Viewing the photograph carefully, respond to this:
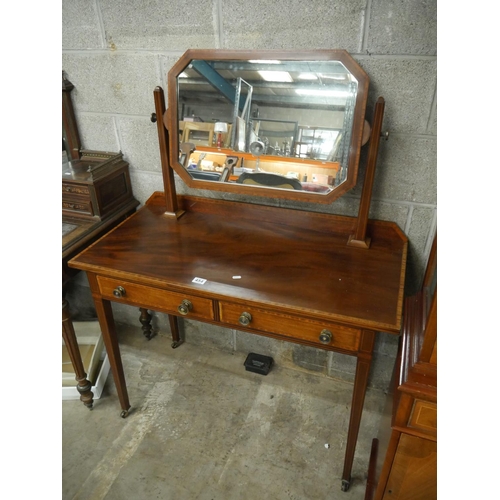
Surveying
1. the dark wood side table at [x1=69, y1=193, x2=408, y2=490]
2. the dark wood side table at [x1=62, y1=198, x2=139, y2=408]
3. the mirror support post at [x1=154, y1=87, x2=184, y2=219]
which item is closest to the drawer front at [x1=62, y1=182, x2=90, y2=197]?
the dark wood side table at [x1=62, y1=198, x2=139, y2=408]

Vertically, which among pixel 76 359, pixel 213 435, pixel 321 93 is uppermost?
pixel 321 93

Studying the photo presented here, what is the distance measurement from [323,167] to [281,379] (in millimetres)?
1050

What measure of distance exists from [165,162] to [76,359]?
871 millimetres

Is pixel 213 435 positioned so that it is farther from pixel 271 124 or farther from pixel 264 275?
pixel 271 124

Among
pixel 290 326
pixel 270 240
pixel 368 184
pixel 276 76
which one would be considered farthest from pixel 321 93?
pixel 290 326

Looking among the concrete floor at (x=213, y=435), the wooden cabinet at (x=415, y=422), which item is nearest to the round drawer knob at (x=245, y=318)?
the wooden cabinet at (x=415, y=422)

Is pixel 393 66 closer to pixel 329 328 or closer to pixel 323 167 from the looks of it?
pixel 323 167

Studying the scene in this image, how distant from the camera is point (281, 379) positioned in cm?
185

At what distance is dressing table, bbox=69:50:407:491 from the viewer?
1107 mm

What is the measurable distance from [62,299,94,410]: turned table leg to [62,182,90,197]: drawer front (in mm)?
426

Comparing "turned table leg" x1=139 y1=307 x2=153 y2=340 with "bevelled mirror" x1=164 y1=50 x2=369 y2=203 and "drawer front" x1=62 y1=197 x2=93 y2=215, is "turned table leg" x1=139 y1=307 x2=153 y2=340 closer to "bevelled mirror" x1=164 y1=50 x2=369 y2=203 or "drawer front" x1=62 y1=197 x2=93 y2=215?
"drawer front" x1=62 y1=197 x2=93 y2=215

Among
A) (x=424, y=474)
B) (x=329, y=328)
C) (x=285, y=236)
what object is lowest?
(x=424, y=474)

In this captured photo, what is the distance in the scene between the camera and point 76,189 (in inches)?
60.2

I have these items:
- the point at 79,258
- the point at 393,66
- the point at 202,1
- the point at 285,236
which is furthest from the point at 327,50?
the point at 79,258
